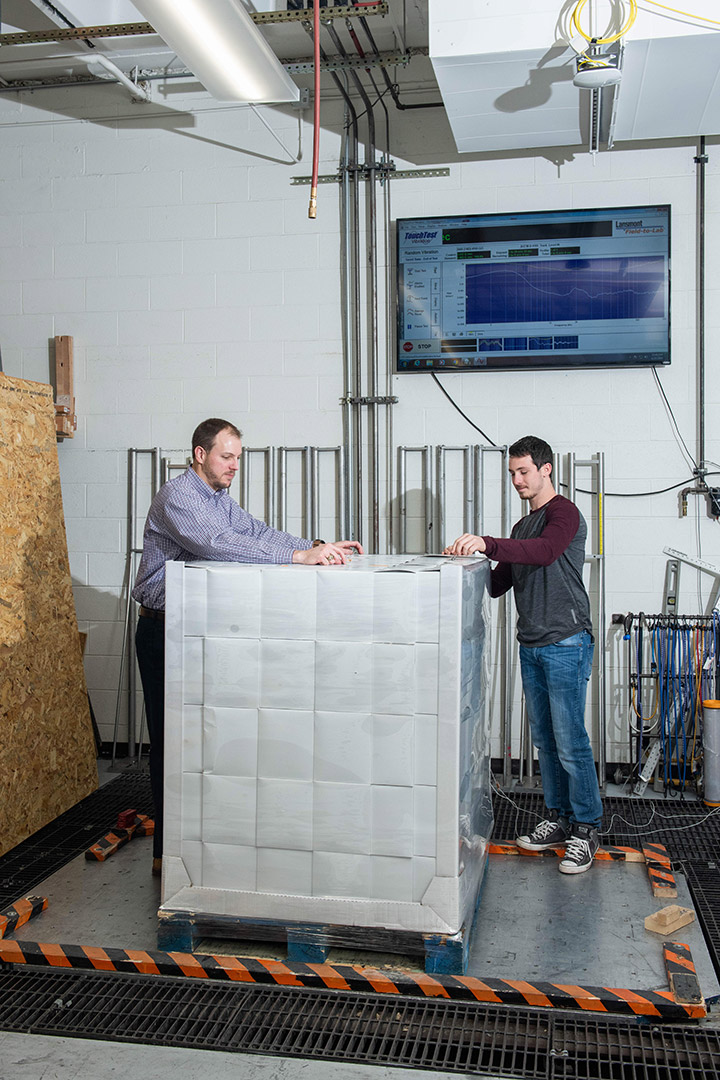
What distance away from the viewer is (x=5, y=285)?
585 centimetres

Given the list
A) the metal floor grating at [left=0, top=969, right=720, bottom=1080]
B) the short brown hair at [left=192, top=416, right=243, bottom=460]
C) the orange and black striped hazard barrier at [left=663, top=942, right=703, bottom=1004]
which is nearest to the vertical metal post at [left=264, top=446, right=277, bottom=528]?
the short brown hair at [left=192, top=416, right=243, bottom=460]

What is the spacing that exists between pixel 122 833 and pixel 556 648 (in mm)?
2126

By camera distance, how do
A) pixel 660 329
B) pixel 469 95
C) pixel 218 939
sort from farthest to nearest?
pixel 660 329 → pixel 469 95 → pixel 218 939

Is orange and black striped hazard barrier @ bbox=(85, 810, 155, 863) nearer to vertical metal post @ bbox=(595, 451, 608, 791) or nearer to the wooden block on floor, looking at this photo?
the wooden block on floor

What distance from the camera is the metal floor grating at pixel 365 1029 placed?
2.65m

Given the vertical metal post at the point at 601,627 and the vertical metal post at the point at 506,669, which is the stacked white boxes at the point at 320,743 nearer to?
the vertical metal post at the point at 506,669

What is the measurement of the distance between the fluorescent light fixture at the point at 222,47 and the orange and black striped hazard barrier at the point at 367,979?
3.53 metres

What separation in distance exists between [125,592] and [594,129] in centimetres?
365

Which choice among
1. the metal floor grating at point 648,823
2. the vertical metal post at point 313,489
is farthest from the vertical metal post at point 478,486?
the metal floor grating at point 648,823

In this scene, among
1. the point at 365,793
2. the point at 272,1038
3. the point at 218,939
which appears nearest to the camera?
the point at 272,1038

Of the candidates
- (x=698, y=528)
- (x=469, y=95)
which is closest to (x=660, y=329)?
(x=698, y=528)

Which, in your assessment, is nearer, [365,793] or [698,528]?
[365,793]

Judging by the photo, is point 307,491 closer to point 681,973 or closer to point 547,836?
point 547,836

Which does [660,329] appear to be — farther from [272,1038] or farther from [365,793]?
[272,1038]
